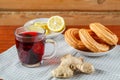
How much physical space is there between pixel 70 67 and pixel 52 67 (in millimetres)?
87

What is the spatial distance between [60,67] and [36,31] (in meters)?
0.20

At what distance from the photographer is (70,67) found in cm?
98

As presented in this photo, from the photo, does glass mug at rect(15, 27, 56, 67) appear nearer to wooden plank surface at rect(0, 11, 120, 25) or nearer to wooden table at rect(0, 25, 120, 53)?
wooden table at rect(0, 25, 120, 53)

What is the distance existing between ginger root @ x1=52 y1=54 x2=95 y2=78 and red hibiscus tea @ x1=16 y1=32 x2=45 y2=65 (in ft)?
0.33

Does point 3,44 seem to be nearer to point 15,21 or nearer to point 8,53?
point 8,53

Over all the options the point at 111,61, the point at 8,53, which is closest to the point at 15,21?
the point at 8,53

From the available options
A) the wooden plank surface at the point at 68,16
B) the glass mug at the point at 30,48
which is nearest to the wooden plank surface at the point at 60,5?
the wooden plank surface at the point at 68,16

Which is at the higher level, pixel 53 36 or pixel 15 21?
pixel 53 36

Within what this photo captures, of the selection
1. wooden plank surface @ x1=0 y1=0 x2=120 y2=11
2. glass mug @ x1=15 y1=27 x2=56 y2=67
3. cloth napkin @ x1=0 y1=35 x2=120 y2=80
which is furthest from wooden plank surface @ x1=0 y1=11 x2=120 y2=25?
glass mug @ x1=15 y1=27 x2=56 y2=67

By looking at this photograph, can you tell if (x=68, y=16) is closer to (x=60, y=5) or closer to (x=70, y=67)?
(x=60, y=5)

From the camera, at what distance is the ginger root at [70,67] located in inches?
37.4

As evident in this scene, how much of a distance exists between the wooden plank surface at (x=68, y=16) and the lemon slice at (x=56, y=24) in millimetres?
936

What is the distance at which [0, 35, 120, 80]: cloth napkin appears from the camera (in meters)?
0.98

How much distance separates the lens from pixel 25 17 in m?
2.26
